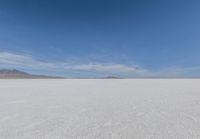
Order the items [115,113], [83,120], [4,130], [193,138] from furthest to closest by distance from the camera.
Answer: [115,113] < [83,120] < [4,130] < [193,138]

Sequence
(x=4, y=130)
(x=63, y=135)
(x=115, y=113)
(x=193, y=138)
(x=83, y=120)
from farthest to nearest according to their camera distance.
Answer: (x=115, y=113) < (x=83, y=120) < (x=4, y=130) < (x=63, y=135) < (x=193, y=138)

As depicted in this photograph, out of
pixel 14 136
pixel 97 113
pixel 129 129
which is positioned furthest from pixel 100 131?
pixel 14 136

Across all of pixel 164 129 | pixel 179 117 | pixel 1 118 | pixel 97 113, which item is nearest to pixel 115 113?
pixel 97 113

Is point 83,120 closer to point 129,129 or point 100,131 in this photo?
point 100,131

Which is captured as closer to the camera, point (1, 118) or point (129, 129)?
point (129, 129)

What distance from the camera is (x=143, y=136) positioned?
2.06 meters

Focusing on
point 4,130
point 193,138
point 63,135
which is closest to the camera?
point 193,138

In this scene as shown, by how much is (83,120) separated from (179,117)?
2.11 metres

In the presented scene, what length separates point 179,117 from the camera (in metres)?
2.86

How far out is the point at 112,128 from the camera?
2.36 m

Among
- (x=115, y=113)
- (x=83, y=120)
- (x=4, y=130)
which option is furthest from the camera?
(x=115, y=113)

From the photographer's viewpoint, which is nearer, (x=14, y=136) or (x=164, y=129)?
(x=14, y=136)

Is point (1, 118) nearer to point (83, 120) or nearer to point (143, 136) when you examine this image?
point (83, 120)

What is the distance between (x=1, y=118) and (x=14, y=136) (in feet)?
3.61
